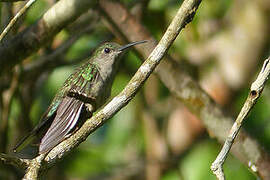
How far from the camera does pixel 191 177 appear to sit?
18.9 ft

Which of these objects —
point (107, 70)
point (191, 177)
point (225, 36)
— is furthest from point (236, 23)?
point (107, 70)

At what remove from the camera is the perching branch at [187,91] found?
446 cm

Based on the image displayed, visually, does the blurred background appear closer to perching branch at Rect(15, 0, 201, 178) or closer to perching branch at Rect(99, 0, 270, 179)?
perching branch at Rect(99, 0, 270, 179)

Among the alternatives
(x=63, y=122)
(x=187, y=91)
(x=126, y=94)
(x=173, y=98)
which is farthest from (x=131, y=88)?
(x=173, y=98)

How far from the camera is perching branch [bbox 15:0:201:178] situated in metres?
3.19

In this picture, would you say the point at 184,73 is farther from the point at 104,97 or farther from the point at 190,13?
the point at 190,13

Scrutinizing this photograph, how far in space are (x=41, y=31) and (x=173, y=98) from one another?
237cm

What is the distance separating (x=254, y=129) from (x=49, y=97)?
1.88 metres

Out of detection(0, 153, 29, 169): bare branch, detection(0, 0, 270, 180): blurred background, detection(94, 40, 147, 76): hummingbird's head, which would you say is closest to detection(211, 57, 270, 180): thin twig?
detection(0, 153, 29, 169): bare branch

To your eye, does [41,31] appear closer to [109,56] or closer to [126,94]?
[109,56]

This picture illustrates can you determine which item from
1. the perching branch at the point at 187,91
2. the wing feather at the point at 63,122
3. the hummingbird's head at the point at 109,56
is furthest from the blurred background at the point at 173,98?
the wing feather at the point at 63,122

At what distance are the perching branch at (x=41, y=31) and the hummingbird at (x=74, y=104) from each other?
0.34m

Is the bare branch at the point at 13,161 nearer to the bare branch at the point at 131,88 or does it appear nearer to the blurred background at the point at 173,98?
the bare branch at the point at 131,88

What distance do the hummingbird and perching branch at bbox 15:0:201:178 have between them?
0.30 meters
